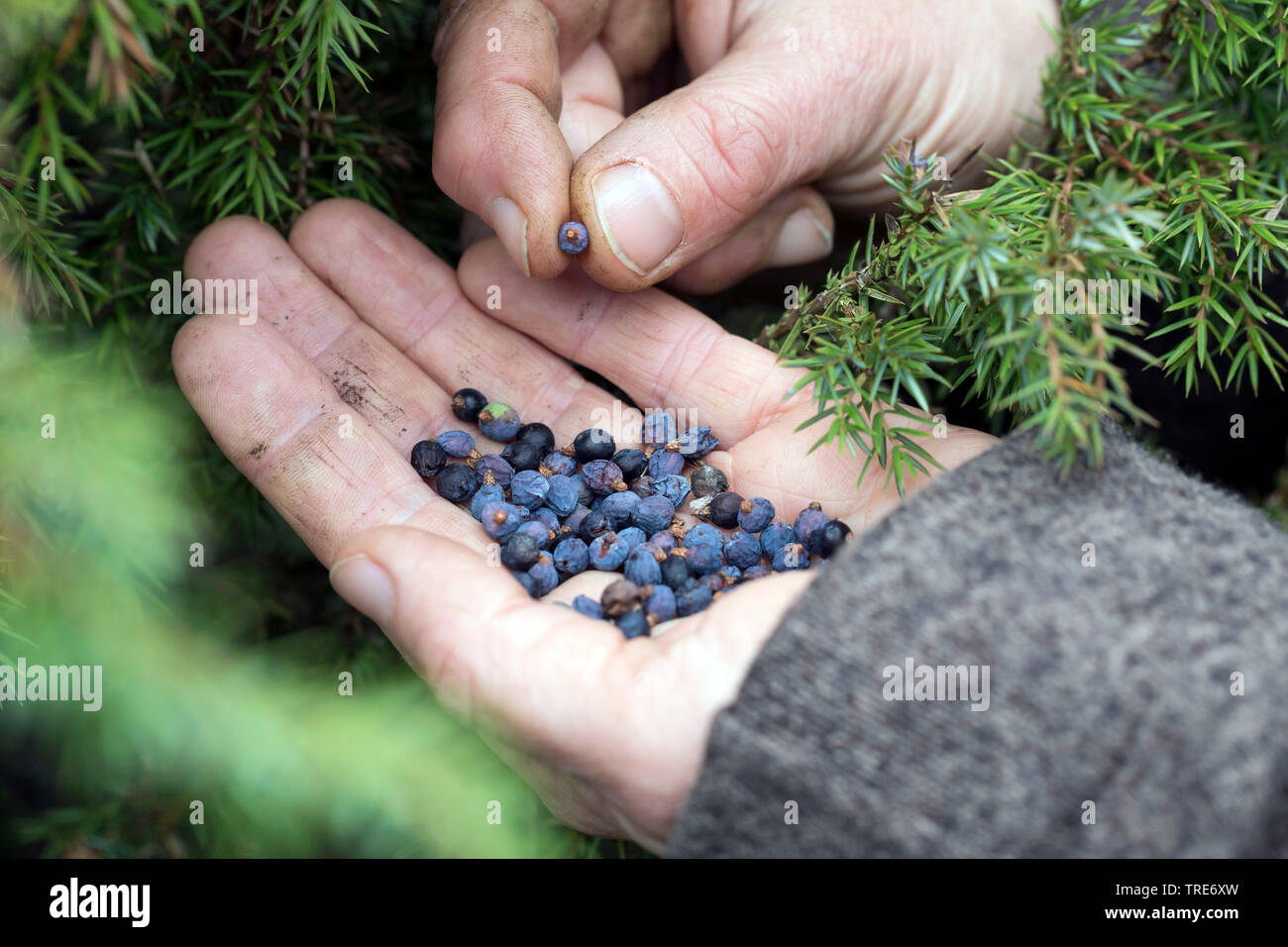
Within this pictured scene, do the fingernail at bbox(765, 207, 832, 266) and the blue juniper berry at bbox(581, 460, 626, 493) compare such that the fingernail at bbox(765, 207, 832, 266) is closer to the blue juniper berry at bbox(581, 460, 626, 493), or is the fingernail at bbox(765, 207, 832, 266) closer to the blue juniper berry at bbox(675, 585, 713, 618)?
the blue juniper berry at bbox(581, 460, 626, 493)

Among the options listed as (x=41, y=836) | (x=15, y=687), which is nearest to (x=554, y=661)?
(x=15, y=687)

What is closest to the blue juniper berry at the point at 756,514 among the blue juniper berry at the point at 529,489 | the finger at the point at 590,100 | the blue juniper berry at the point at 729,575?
the blue juniper berry at the point at 729,575

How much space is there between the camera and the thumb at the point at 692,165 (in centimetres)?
193

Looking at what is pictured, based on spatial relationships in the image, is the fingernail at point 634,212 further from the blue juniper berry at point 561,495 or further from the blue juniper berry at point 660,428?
the blue juniper berry at point 561,495

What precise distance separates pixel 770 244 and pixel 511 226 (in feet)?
2.62

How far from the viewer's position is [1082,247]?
138 centimetres

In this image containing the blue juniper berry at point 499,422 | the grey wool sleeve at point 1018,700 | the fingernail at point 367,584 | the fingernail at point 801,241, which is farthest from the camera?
the fingernail at point 801,241

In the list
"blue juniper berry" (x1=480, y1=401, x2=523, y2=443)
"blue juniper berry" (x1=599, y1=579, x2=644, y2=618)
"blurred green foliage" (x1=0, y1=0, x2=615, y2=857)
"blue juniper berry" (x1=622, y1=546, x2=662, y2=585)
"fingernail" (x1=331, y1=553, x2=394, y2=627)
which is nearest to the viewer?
"blurred green foliage" (x1=0, y1=0, x2=615, y2=857)

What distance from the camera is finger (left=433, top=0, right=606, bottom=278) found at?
1.93 meters

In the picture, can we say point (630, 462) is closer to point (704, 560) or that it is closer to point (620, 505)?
point (620, 505)

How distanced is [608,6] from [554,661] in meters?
1.87

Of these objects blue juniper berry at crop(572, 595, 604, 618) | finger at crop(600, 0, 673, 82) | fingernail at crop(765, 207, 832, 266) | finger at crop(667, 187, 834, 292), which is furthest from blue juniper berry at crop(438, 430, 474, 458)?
finger at crop(600, 0, 673, 82)

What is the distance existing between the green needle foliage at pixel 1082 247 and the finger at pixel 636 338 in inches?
7.5

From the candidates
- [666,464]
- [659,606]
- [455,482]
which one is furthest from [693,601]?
[455,482]
